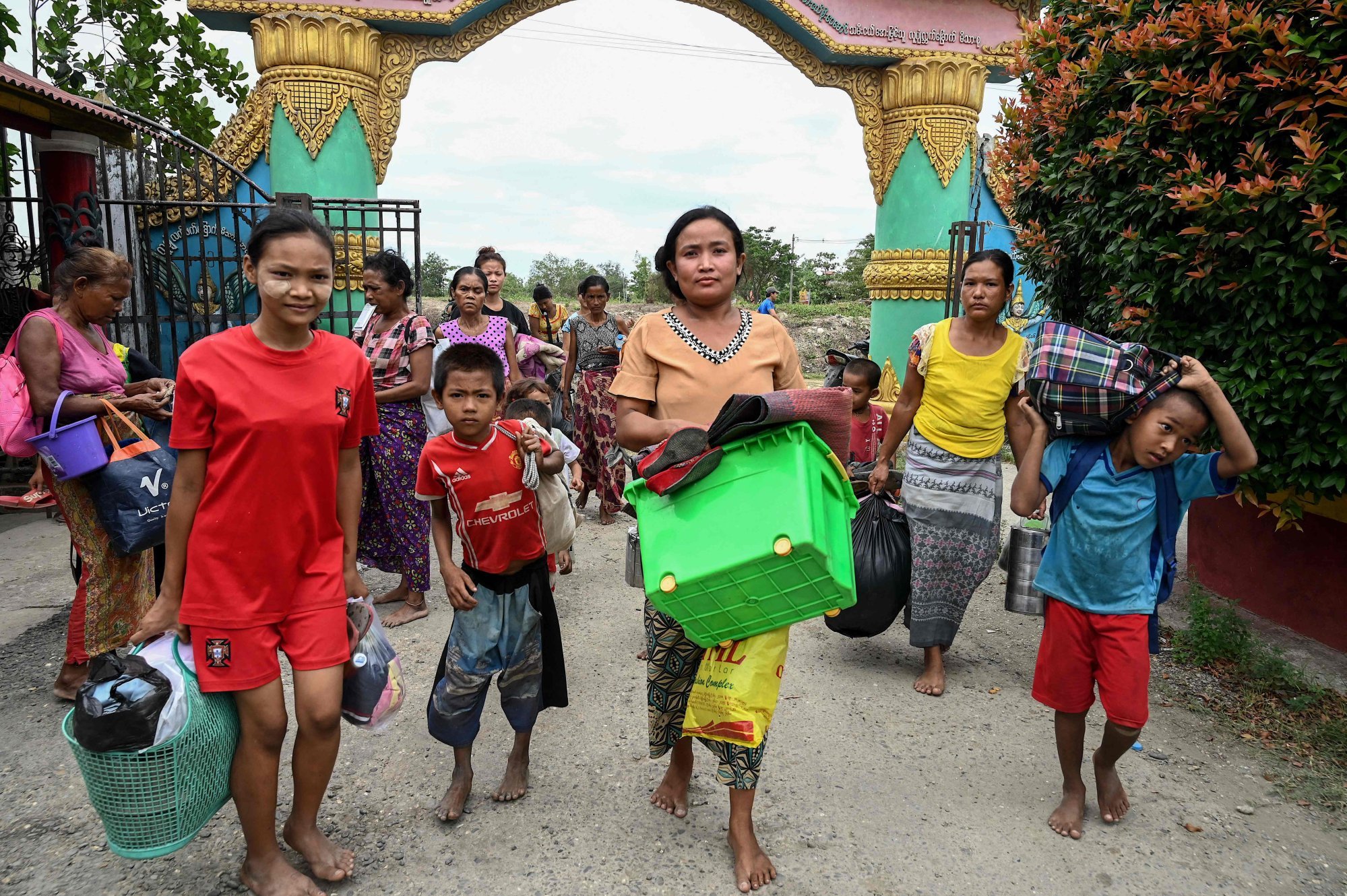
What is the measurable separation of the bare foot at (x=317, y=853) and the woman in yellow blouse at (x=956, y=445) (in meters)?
2.44

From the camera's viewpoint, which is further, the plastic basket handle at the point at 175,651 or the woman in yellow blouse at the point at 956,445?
the woman in yellow blouse at the point at 956,445

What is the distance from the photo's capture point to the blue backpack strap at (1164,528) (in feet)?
8.48

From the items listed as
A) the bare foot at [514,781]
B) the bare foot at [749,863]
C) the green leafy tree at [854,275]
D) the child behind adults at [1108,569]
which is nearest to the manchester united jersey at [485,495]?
the bare foot at [514,781]

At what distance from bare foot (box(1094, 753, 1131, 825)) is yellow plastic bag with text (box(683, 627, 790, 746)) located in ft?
4.02

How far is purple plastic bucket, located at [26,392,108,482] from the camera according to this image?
3006mm

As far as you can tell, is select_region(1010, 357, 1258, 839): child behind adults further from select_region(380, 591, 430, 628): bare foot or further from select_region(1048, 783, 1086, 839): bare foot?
select_region(380, 591, 430, 628): bare foot

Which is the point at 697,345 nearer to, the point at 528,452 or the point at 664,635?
the point at 528,452

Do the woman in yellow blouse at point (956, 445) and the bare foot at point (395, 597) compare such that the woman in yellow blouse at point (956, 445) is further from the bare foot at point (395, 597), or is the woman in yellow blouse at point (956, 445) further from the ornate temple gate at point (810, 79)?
the ornate temple gate at point (810, 79)

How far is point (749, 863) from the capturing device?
2.36 meters

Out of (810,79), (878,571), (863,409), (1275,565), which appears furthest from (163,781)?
(810,79)

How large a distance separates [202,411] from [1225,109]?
3.40 metres

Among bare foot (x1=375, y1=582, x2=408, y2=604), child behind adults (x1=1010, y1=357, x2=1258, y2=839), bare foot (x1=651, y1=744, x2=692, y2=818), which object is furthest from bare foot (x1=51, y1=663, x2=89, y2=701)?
child behind adults (x1=1010, y1=357, x2=1258, y2=839)

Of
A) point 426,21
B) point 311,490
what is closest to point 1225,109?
point 311,490

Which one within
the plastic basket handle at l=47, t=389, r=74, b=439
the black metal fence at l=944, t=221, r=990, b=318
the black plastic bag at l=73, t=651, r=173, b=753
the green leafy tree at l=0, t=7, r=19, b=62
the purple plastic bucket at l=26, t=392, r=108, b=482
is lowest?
the black plastic bag at l=73, t=651, r=173, b=753
